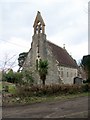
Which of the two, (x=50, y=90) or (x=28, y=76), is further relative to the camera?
(x=28, y=76)

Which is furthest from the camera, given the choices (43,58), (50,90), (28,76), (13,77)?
(43,58)

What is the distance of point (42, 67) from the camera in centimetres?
4131

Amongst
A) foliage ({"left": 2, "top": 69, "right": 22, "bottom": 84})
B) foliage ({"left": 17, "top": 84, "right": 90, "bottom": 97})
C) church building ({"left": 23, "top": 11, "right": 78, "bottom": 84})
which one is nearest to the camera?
foliage ({"left": 17, "top": 84, "right": 90, "bottom": 97})

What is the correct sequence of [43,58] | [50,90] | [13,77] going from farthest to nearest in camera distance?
[43,58] < [13,77] < [50,90]

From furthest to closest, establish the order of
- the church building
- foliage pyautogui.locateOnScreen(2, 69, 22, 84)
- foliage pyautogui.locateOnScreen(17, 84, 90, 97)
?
the church building → foliage pyautogui.locateOnScreen(2, 69, 22, 84) → foliage pyautogui.locateOnScreen(17, 84, 90, 97)

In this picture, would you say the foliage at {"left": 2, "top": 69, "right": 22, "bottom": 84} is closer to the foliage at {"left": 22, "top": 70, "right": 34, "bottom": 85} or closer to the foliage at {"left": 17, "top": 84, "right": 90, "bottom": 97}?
the foliage at {"left": 22, "top": 70, "right": 34, "bottom": 85}

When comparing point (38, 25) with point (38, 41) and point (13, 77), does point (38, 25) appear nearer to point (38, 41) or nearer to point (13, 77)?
point (38, 41)

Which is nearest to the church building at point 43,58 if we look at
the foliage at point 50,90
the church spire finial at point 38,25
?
the church spire finial at point 38,25

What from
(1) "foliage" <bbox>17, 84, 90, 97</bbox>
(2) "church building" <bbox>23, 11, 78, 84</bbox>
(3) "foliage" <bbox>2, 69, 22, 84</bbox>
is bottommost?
(1) "foliage" <bbox>17, 84, 90, 97</bbox>

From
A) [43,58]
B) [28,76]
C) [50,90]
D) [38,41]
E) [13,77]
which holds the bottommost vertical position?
[50,90]

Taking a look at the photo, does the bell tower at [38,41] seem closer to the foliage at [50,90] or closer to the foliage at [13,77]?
the foliage at [13,77]

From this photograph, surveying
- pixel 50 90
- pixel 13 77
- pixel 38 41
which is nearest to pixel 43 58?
pixel 38 41

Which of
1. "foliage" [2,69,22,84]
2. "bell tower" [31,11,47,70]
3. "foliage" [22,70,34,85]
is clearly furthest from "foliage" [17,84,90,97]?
"bell tower" [31,11,47,70]

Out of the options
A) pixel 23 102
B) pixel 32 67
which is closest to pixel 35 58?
pixel 32 67
